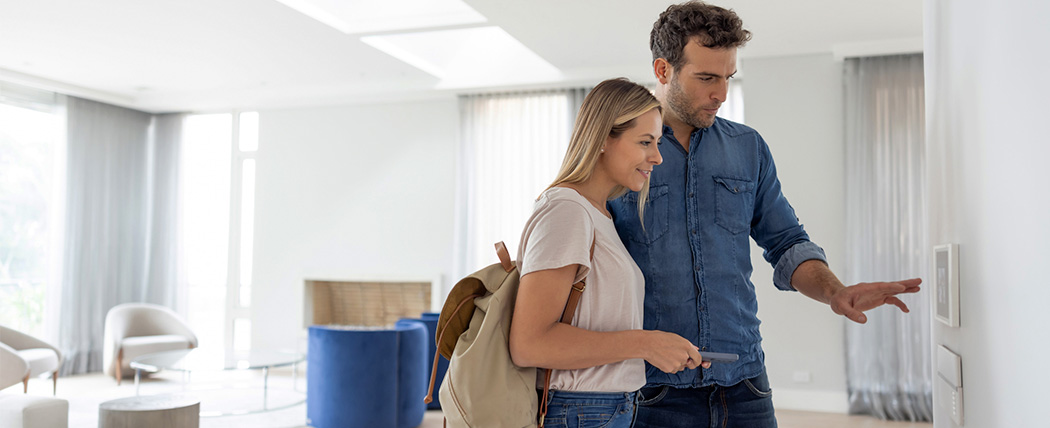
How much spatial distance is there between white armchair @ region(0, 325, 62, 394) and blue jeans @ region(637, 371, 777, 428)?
600 centimetres

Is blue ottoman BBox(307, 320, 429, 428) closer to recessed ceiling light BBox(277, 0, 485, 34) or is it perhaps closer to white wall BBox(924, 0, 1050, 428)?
recessed ceiling light BBox(277, 0, 485, 34)

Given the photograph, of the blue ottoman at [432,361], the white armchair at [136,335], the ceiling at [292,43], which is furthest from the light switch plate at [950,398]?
the white armchair at [136,335]

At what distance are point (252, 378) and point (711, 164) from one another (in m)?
6.71

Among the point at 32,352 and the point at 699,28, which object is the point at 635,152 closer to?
the point at 699,28

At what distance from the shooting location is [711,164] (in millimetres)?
1527

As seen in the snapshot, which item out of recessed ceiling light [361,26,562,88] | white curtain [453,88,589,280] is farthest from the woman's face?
white curtain [453,88,589,280]

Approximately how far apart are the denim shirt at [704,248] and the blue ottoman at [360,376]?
11.5ft

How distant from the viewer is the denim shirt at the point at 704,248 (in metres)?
1.46

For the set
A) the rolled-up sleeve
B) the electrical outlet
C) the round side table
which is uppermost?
the rolled-up sleeve

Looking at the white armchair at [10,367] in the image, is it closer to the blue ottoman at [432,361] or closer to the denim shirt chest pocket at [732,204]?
the blue ottoman at [432,361]

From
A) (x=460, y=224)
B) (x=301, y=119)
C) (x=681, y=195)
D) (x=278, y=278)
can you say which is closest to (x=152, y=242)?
(x=278, y=278)

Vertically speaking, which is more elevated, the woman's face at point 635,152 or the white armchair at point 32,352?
the woman's face at point 635,152

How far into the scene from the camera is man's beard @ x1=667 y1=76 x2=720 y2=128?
1.51 m

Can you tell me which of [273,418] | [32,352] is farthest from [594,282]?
[32,352]
